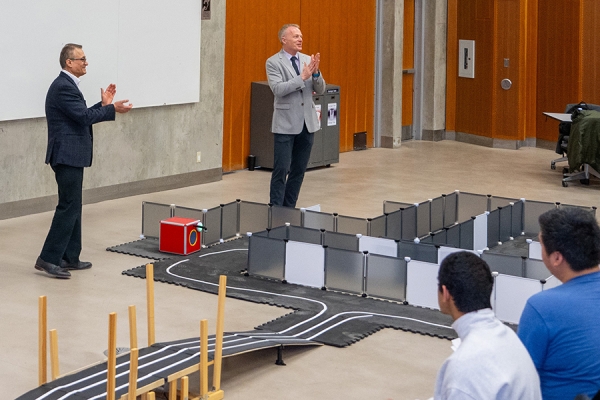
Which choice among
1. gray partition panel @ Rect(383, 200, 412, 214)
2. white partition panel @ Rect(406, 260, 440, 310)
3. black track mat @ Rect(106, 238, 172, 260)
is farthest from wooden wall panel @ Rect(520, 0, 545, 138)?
white partition panel @ Rect(406, 260, 440, 310)

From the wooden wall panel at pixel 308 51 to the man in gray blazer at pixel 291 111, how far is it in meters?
3.26

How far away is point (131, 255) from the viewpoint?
8258 mm

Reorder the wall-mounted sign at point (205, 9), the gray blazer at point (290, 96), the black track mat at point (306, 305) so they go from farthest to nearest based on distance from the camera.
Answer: the wall-mounted sign at point (205, 9), the gray blazer at point (290, 96), the black track mat at point (306, 305)

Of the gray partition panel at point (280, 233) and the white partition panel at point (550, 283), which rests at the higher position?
the gray partition panel at point (280, 233)

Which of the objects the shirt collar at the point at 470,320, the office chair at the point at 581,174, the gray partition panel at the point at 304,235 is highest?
the office chair at the point at 581,174

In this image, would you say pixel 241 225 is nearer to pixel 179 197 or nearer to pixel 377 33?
pixel 179 197

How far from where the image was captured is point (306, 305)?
6930 mm

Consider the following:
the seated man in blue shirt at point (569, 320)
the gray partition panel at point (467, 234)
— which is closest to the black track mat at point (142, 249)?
the gray partition panel at point (467, 234)

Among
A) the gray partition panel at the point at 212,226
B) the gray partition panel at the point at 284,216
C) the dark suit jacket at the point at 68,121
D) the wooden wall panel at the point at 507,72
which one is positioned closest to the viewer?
the dark suit jacket at the point at 68,121

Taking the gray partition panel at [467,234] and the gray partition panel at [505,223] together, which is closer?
the gray partition panel at [467,234]

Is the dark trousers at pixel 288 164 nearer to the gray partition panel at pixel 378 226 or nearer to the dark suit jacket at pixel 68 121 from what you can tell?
the gray partition panel at pixel 378 226

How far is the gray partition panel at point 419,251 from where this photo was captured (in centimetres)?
738

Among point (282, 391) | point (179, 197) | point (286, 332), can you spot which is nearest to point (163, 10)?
point (179, 197)

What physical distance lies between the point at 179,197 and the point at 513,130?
676 cm
